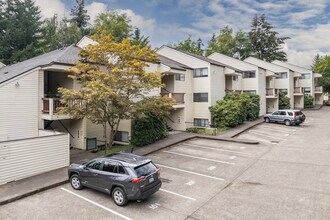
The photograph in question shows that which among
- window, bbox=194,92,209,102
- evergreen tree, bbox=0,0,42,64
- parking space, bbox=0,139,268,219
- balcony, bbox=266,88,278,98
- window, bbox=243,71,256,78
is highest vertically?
evergreen tree, bbox=0,0,42,64

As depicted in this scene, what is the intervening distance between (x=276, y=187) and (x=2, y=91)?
623 inches

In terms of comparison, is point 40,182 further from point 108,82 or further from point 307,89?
point 307,89

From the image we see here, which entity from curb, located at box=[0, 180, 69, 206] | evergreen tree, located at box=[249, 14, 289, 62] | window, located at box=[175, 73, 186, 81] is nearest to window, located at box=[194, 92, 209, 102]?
window, located at box=[175, 73, 186, 81]

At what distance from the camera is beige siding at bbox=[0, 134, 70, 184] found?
39.4 ft

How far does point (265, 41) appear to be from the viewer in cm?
6725

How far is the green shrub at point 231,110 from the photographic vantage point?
25438 millimetres

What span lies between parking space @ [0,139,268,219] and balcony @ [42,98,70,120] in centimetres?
596

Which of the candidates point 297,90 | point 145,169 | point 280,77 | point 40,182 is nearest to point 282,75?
point 280,77

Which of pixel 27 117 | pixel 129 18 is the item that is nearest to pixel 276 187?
pixel 27 117

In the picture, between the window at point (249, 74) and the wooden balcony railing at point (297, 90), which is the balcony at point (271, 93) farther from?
the wooden balcony railing at point (297, 90)

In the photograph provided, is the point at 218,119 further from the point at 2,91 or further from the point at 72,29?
the point at 72,29

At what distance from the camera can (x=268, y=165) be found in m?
14.5

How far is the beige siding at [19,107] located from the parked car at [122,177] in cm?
718

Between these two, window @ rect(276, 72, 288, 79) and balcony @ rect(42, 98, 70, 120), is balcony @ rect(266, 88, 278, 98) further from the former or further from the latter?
balcony @ rect(42, 98, 70, 120)
